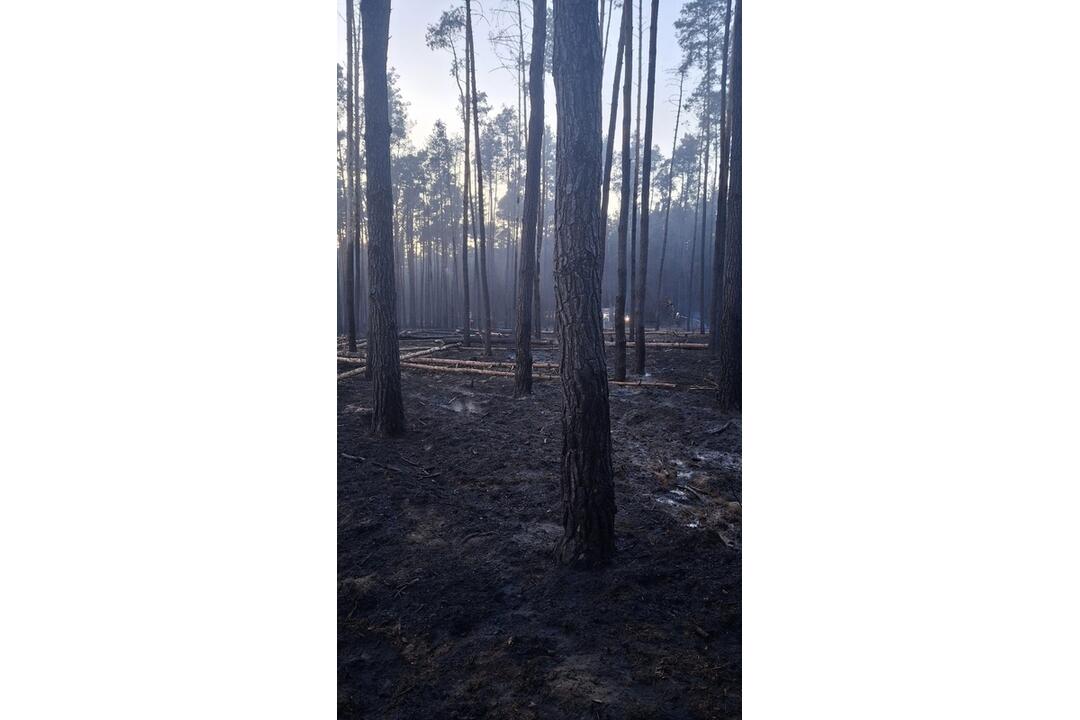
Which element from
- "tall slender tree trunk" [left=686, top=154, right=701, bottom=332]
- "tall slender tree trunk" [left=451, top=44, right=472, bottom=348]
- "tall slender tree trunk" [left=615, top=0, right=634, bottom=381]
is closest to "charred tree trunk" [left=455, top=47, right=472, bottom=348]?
"tall slender tree trunk" [left=451, top=44, right=472, bottom=348]

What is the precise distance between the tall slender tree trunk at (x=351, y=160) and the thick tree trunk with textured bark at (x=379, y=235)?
0.36 feet

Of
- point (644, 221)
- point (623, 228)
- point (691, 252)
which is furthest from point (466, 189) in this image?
point (691, 252)

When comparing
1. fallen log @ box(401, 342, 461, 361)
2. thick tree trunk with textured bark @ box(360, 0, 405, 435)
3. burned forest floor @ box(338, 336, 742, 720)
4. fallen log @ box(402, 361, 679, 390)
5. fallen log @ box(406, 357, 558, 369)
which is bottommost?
burned forest floor @ box(338, 336, 742, 720)

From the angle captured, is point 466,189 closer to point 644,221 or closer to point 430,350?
point 644,221

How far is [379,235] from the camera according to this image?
3.87 metres

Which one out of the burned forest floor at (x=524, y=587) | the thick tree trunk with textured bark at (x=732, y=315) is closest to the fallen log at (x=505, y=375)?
the thick tree trunk with textured bark at (x=732, y=315)

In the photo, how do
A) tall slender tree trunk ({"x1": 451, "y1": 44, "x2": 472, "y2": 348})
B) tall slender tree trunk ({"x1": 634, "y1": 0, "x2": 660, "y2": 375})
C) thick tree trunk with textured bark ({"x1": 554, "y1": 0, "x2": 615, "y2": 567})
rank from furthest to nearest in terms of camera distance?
tall slender tree trunk ({"x1": 634, "y1": 0, "x2": 660, "y2": 375}) → tall slender tree trunk ({"x1": 451, "y1": 44, "x2": 472, "y2": 348}) → thick tree trunk with textured bark ({"x1": 554, "y1": 0, "x2": 615, "y2": 567})

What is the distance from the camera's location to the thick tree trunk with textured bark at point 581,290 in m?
1.99

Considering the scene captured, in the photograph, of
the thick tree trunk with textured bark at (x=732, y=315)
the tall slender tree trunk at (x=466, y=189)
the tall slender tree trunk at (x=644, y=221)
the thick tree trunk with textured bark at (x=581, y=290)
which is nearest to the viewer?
the thick tree trunk with textured bark at (x=581, y=290)

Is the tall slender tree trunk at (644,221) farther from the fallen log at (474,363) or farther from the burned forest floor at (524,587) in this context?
the burned forest floor at (524,587)

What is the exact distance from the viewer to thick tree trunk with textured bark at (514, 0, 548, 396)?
375 centimetres

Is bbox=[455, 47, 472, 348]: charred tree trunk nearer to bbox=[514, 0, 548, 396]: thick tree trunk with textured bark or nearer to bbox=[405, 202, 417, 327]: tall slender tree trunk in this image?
bbox=[514, 0, 548, 396]: thick tree trunk with textured bark

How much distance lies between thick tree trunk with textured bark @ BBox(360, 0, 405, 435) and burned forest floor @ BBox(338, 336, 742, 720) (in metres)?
0.21

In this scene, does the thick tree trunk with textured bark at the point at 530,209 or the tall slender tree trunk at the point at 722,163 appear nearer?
the tall slender tree trunk at the point at 722,163
